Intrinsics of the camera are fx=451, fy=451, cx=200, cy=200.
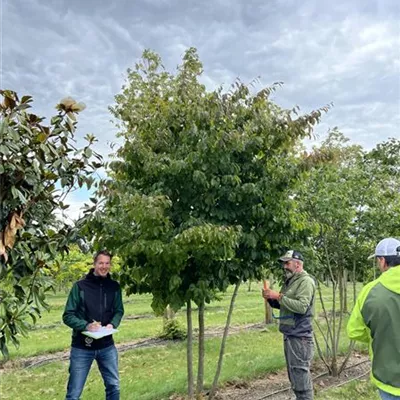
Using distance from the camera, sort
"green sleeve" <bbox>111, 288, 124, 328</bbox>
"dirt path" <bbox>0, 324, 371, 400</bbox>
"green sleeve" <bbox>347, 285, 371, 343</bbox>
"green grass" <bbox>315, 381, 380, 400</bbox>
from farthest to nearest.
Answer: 1. "dirt path" <bbox>0, 324, 371, 400</bbox>
2. "green grass" <bbox>315, 381, 380, 400</bbox>
3. "green sleeve" <bbox>111, 288, 124, 328</bbox>
4. "green sleeve" <bbox>347, 285, 371, 343</bbox>

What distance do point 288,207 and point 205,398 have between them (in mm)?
2919

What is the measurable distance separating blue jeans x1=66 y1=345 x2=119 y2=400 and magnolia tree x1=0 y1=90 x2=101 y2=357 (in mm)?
1857

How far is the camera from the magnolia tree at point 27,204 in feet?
8.70

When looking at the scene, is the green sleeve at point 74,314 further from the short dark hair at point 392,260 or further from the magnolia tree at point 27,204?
the short dark hair at point 392,260

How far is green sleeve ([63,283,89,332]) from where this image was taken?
175 inches

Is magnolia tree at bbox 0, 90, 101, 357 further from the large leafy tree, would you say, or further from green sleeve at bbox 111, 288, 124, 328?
the large leafy tree

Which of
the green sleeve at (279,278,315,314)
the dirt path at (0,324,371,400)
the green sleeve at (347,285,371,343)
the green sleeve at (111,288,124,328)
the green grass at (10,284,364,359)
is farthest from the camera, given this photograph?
the green grass at (10,284,364,359)

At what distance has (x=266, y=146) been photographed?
548 cm

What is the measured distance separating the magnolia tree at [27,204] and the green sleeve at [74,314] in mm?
1590

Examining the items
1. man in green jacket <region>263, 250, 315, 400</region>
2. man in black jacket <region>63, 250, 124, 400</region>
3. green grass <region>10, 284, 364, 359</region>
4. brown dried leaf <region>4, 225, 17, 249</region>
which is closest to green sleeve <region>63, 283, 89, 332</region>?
man in black jacket <region>63, 250, 124, 400</region>

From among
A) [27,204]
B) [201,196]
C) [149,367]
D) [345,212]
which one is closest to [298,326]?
[201,196]

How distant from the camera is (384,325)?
121 inches

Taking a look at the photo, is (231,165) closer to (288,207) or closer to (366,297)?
(288,207)

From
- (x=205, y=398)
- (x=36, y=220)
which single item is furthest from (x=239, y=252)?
(x=36, y=220)
